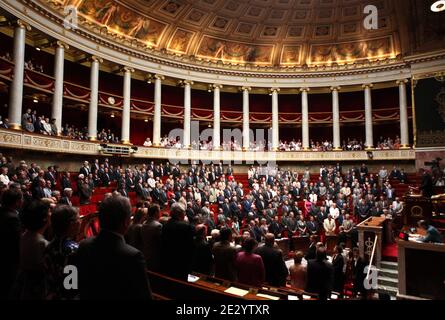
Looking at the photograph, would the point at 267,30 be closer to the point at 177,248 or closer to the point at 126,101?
the point at 126,101

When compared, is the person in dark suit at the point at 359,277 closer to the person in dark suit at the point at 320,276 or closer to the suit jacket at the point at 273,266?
the person in dark suit at the point at 320,276

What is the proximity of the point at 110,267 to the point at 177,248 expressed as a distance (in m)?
1.82

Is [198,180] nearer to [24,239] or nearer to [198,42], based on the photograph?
[198,42]

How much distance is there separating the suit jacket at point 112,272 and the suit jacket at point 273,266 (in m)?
2.99

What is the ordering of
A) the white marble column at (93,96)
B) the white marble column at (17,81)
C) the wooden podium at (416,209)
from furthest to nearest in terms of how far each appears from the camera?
the white marble column at (93,96), the white marble column at (17,81), the wooden podium at (416,209)

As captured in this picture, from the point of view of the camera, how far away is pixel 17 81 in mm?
12633

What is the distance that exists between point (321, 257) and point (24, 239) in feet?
13.1

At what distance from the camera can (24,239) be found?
88.4 inches

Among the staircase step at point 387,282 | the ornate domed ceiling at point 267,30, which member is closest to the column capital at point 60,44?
the ornate domed ceiling at point 267,30

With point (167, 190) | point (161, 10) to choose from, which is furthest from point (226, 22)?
point (167, 190)

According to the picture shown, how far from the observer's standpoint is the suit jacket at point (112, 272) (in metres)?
1.57

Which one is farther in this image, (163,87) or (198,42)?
(163,87)
